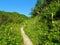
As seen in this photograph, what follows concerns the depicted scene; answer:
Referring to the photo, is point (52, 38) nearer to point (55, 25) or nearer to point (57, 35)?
point (57, 35)

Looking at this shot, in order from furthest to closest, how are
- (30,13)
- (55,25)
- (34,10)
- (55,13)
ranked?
(30,13) → (34,10) → (55,13) → (55,25)

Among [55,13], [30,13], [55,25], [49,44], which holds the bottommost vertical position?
[49,44]

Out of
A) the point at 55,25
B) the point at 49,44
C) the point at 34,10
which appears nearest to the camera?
the point at 49,44

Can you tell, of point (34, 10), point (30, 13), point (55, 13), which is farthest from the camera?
point (30, 13)

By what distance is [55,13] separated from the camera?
2097cm

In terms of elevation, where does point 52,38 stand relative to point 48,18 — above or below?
below

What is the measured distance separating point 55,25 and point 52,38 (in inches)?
106

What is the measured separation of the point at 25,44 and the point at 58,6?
5253 millimetres

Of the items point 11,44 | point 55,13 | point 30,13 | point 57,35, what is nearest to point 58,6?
point 55,13

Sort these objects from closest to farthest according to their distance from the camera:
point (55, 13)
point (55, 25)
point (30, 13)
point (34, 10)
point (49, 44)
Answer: point (49, 44)
point (55, 25)
point (55, 13)
point (34, 10)
point (30, 13)

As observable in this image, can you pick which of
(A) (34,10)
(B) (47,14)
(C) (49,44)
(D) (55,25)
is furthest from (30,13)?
(C) (49,44)

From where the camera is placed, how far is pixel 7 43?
591 inches

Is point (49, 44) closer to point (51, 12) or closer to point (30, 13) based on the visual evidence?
point (51, 12)

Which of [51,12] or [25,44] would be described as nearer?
[25,44]
